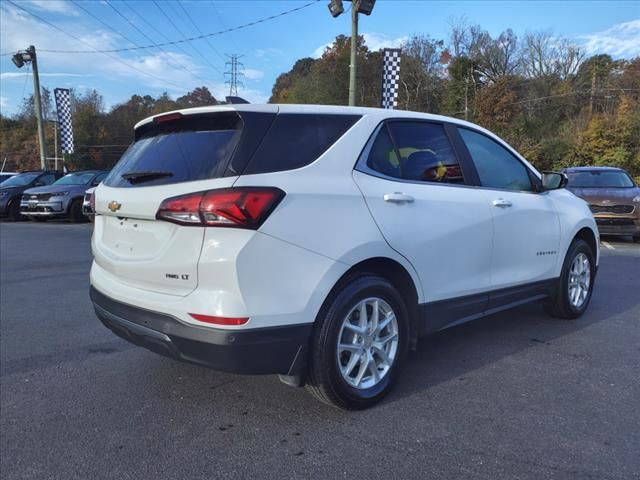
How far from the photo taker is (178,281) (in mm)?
2600

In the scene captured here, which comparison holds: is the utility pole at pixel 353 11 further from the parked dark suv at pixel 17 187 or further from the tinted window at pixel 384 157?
the tinted window at pixel 384 157

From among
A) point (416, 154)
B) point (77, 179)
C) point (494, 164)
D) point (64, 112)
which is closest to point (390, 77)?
point (77, 179)

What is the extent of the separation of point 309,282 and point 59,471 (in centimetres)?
150

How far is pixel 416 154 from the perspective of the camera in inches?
134

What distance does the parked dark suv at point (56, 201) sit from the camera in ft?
47.9

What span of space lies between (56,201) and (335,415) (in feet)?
46.3

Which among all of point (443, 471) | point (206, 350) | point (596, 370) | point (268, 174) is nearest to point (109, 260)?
point (206, 350)

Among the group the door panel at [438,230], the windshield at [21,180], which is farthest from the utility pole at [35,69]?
the door panel at [438,230]

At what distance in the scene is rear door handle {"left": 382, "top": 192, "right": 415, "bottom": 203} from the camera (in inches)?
118

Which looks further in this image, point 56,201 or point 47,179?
point 47,179

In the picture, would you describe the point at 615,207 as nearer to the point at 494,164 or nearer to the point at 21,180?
the point at 494,164

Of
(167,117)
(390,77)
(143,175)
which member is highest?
(390,77)

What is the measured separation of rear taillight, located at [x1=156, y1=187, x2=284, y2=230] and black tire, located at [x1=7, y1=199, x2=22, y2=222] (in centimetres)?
1621

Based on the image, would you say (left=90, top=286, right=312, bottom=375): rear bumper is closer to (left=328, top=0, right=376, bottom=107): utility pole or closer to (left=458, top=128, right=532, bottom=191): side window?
(left=458, top=128, right=532, bottom=191): side window
